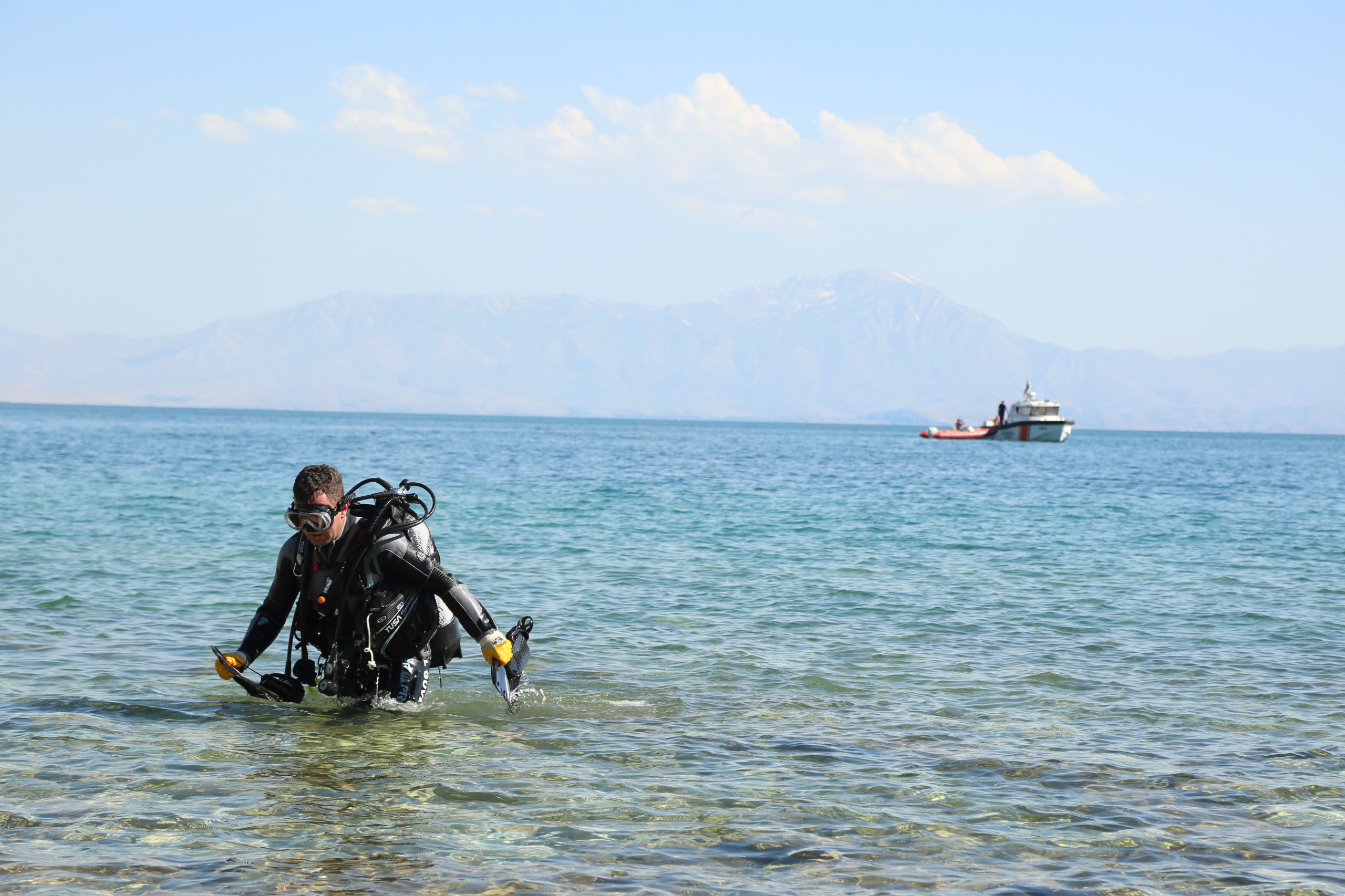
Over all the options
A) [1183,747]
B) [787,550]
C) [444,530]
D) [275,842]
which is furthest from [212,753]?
[444,530]

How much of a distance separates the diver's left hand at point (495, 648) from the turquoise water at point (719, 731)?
0.64 m

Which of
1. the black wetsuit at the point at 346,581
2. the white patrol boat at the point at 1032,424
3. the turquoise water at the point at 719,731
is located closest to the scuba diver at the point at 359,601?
the black wetsuit at the point at 346,581

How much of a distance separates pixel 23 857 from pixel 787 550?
1680 centimetres

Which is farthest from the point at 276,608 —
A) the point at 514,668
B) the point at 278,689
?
the point at 514,668

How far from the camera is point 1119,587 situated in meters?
17.2

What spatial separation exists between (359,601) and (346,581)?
19 cm

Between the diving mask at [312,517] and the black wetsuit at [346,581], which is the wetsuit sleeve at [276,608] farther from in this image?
the diving mask at [312,517]

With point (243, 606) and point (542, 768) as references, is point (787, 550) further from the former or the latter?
point (542, 768)

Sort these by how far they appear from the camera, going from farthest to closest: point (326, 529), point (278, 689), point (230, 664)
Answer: point (278, 689), point (230, 664), point (326, 529)

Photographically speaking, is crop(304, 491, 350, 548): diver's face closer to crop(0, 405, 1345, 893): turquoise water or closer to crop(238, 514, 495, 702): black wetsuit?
crop(238, 514, 495, 702): black wetsuit

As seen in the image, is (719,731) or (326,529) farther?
(719,731)

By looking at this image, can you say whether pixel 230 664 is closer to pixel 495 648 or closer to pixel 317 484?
pixel 317 484

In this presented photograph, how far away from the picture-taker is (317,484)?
752cm

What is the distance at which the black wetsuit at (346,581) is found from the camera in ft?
26.1
